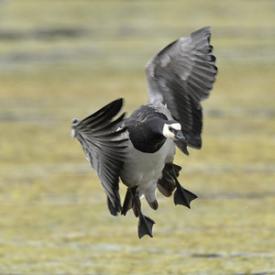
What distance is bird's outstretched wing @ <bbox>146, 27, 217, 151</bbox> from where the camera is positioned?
8.41 m

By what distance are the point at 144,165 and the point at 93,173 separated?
4.44m

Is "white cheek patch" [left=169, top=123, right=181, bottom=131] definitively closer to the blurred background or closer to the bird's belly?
the bird's belly

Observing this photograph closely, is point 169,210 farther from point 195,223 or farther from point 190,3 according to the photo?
point 190,3

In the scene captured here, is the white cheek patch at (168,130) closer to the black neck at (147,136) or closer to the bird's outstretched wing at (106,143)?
the black neck at (147,136)

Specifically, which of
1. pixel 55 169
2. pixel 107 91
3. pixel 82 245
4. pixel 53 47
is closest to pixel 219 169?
pixel 55 169

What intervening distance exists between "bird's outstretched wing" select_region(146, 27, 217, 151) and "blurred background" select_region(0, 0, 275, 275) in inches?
39.9

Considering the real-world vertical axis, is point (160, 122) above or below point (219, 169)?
above

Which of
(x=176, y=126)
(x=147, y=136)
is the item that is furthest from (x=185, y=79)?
(x=176, y=126)

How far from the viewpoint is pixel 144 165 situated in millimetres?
7336

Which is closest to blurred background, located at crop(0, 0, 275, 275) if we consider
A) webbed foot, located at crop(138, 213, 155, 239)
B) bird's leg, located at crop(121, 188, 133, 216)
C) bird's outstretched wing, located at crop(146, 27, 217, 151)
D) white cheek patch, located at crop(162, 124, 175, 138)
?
webbed foot, located at crop(138, 213, 155, 239)

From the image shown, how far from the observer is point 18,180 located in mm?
11461

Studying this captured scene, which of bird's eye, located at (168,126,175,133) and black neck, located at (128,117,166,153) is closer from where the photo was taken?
bird's eye, located at (168,126,175,133)

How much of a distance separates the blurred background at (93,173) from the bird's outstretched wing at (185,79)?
1.01m

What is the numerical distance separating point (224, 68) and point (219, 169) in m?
6.41
